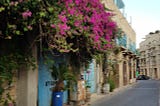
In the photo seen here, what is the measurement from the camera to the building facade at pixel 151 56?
247ft

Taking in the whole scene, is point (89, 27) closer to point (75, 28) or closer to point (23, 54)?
point (75, 28)

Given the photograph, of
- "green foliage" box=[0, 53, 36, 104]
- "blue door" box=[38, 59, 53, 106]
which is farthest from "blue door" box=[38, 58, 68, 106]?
"green foliage" box=[0, 53, 36, 104]

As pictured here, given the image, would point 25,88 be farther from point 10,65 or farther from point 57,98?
point 57,98

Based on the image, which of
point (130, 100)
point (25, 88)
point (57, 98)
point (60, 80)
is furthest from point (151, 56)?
point (25, 88)

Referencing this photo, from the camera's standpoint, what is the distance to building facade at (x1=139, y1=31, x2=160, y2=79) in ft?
247

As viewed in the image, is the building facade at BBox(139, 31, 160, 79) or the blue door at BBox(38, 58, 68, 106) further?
the building facade at BBox(139, 31, 160, 79)

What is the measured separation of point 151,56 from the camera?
7856 centimetres

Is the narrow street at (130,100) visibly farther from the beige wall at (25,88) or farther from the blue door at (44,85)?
the beige wall at (25,88)

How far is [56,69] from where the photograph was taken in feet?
46.9

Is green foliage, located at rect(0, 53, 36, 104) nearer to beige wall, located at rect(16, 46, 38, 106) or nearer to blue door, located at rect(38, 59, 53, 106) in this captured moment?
beige wall, located at rect(16, 46, 38, 106)

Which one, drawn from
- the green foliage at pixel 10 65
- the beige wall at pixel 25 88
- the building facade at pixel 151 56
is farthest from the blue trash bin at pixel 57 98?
the building facade at pixel 151 56

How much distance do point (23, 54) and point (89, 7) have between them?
3288 mm

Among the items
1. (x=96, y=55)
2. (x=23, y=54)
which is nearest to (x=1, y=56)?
(x=23, y=54)

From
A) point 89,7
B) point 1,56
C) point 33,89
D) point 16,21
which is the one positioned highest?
point 89,7
